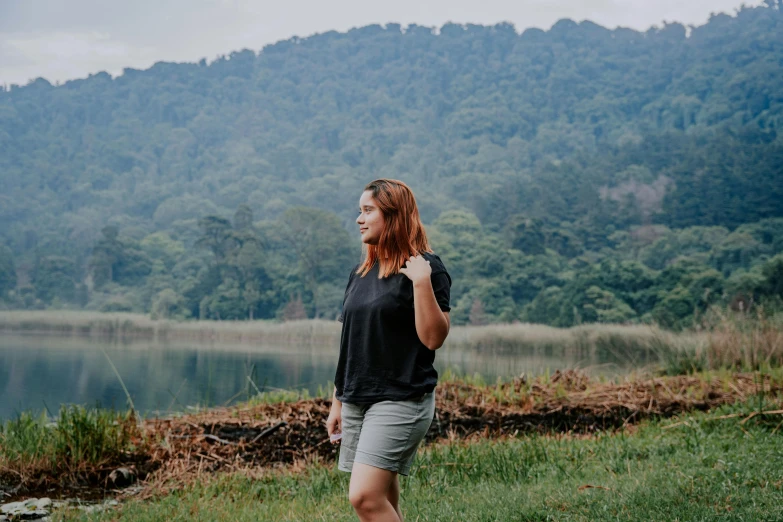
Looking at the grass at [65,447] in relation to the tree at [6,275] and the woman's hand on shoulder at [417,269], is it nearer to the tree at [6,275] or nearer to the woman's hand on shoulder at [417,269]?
the woman's hand on shoulder at [417,269]

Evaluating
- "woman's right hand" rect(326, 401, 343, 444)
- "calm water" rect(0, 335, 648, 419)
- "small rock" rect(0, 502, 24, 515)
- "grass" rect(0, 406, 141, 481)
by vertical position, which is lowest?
"calm water" rect(0, 335, 648, 419)

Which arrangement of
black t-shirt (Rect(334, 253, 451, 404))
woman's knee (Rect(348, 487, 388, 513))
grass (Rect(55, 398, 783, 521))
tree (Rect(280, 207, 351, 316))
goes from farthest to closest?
tree (Rect(280, 207, 351, 316)) < grass (Rect(55, 398, 783, 521)) < black t-shirt (Rect(334, 253, 451, 404)) < woman's knee (Rect(348, 487, 388, 513))

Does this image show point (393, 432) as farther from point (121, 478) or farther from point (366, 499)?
point (121, 478)

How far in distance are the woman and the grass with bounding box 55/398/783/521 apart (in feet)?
3.45

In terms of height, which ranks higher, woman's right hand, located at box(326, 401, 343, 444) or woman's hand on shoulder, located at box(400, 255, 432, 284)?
woman's hand on shoulder, located at box(400, 255, 432, 284)

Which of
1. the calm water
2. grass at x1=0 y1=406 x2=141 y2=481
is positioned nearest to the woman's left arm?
grass at x1=0 y1=406 x2=141 y2=481

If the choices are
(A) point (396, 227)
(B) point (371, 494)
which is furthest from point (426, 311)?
(B) point (371, 494)

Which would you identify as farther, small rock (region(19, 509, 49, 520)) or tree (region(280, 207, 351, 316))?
tree (region(280, 207, 351, 316))

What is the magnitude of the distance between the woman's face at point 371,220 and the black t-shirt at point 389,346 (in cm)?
16

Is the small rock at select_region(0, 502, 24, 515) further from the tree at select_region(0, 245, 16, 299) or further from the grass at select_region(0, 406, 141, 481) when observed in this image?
the tree at select_region(0, 245, 16, 299)

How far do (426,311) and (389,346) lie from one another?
0.68ft

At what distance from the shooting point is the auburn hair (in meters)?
2.67

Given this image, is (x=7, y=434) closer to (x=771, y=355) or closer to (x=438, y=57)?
(x=771, y=355)

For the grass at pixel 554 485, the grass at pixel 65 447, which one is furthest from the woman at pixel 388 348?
the grass at pixel 65 447
